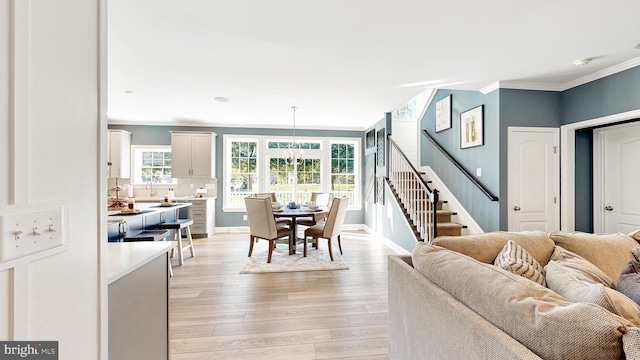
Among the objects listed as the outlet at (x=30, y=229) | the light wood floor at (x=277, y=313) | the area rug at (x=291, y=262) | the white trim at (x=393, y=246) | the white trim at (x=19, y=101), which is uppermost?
the white trim at (x=19, y=101)

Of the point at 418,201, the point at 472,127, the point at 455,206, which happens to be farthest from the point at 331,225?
the point at 472,127

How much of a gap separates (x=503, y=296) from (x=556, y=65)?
329cm

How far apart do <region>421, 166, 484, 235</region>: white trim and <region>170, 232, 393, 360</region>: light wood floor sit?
54.5 inches

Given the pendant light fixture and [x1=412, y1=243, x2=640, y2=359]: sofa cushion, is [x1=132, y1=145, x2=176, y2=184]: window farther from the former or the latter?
[x1=412, y1=243, x2=640, y2=359]: sofa cushion

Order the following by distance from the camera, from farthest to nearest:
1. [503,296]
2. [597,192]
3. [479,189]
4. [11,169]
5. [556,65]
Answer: [479,189] < [597,192] < [556,65] < [503,296] < [11,169]

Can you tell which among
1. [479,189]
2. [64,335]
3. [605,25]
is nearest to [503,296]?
[64,335]

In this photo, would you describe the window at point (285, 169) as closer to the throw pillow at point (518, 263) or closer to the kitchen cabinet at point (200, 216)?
the kitchen cabinet at point (200, 216)

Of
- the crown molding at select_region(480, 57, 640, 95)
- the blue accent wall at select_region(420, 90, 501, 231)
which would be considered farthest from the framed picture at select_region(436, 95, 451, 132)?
the crown molding at select_region(480, 57, 640, 95)

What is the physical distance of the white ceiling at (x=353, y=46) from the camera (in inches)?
76.0

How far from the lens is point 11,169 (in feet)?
1.96

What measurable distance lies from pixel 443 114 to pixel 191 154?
519cm

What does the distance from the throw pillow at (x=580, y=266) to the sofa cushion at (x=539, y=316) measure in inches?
21.7

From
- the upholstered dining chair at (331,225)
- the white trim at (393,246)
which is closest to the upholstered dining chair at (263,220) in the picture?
the upholstered dining chair at (331,225)

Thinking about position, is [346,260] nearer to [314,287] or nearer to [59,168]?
[314,287]
